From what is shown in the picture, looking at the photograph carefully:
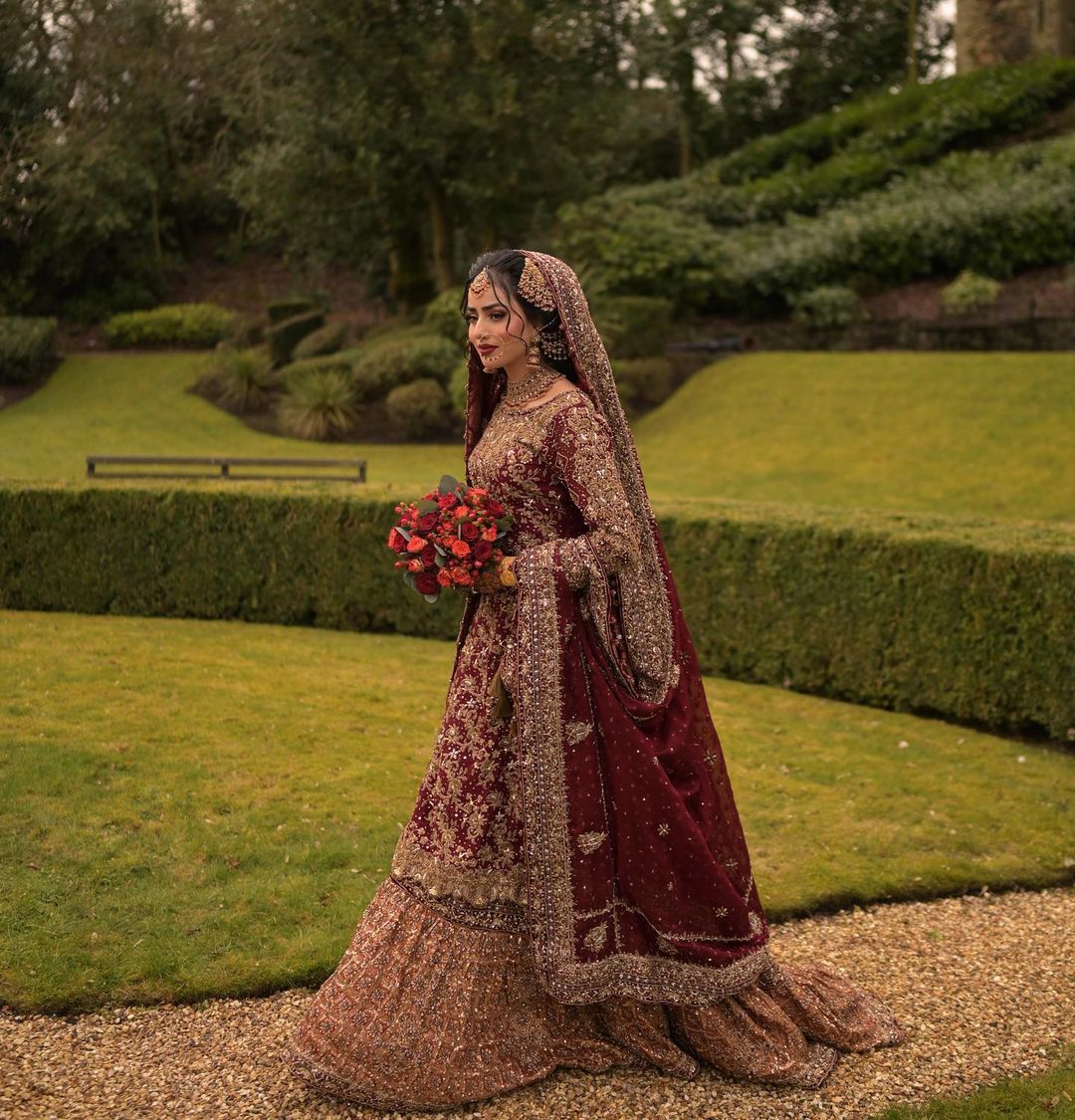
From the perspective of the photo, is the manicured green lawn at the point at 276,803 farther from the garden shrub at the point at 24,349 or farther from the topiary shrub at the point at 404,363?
the garden shrub at the point at 24,349

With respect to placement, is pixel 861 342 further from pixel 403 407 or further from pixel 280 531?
pixel 280 531

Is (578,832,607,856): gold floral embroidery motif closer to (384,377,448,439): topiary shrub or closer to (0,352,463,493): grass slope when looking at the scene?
(0,352,463,493): grass slope

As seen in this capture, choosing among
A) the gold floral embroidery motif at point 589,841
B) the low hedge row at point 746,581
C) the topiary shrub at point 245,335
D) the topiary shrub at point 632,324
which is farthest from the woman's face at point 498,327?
the topiary shrub at point 245,335

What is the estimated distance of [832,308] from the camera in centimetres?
2033

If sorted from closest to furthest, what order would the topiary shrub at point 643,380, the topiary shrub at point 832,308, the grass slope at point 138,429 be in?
the grass slope at point 138,429
the topiary shrub at point 643,380
the topiary shrub at point 832,308

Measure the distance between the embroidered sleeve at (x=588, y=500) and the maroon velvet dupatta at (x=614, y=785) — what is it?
3 centimetres

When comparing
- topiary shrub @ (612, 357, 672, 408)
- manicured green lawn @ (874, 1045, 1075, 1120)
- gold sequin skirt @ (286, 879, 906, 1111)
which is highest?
topiary shrub @ (612, 357, 672, 408)

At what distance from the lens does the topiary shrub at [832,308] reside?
797 inches

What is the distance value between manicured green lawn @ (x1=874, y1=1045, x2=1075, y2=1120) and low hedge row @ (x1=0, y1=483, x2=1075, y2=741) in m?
4.02

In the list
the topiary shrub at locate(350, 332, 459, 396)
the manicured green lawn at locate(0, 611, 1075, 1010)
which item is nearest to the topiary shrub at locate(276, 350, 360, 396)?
the topiary shrub at locate(350, 332, 459, 396)

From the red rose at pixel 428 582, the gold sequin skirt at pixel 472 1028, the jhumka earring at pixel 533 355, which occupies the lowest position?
the gold sequin skirt at pixel 472 1028

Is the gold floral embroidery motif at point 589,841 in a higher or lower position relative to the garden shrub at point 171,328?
lower

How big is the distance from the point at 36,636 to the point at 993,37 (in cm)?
2739

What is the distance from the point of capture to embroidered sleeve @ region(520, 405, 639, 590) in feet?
12.1
